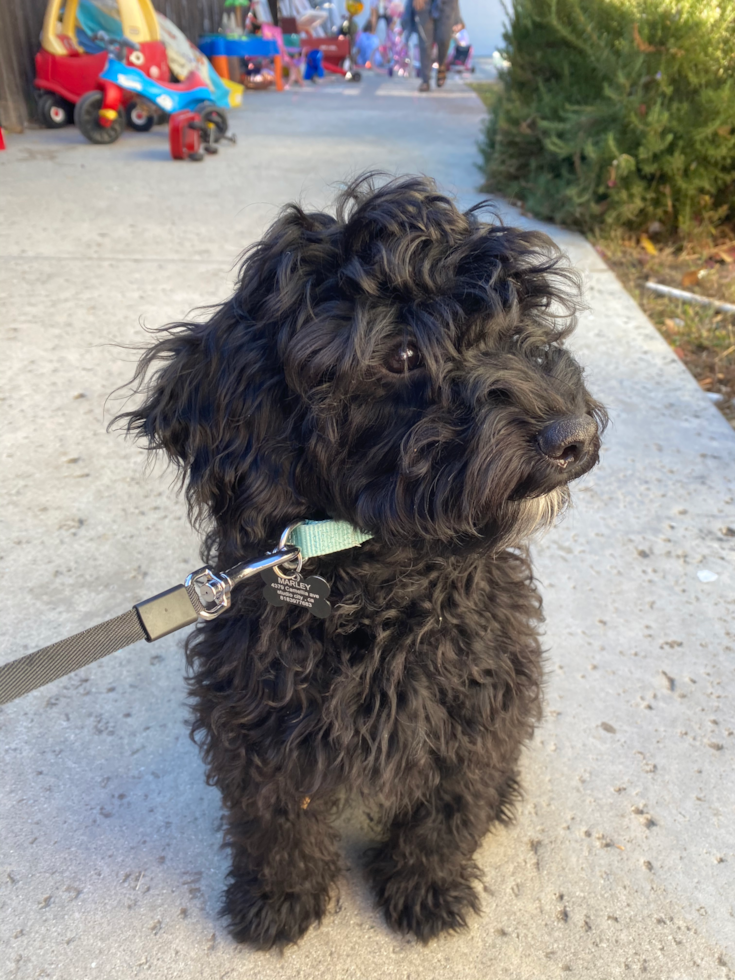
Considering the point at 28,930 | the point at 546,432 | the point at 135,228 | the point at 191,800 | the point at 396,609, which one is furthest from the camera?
the point at 135,228

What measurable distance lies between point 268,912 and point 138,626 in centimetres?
87

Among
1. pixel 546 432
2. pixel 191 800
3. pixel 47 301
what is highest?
pixel 546 432

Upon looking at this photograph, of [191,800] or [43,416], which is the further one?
[43,416]

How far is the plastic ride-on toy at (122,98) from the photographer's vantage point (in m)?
7.66

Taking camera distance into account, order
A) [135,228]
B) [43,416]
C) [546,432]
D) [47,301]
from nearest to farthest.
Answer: [546,432], [43,416], [47,301], [135,228]

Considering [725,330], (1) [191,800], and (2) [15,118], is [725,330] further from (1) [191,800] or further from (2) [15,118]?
(2) [15,118]

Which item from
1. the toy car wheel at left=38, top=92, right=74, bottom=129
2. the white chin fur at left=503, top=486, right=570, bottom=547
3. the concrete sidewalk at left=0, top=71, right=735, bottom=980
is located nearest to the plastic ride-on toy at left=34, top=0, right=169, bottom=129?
the toy car wheel at left=38, top=92, right=74, bottom=129

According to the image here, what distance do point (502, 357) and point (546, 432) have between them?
225mm

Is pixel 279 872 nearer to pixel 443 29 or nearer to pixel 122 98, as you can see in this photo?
pixel 122 98

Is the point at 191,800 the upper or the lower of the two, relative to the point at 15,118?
lower

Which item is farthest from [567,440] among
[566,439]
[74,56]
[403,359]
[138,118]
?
[138,118]

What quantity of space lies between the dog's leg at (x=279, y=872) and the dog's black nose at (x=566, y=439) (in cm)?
100

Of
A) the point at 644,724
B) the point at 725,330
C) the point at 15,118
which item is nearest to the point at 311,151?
the point at 15,118

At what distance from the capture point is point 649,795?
7.10ft
